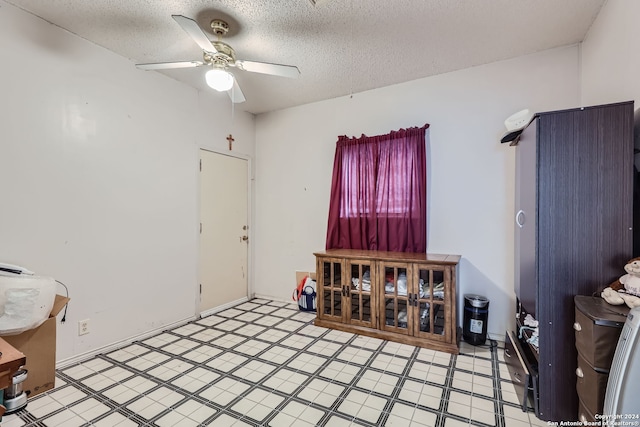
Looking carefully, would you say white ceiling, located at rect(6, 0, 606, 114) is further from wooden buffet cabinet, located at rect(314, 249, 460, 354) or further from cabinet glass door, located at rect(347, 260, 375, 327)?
cabinet glass door, located at rect(347, 260, 375, 327)

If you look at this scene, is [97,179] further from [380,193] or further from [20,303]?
[380,193]

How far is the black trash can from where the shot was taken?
258 centimetres

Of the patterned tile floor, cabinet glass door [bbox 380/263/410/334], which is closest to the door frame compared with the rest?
the patterned tile floor

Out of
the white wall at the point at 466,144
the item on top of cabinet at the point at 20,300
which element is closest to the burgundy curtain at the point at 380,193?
the white wall at the point at 466,144

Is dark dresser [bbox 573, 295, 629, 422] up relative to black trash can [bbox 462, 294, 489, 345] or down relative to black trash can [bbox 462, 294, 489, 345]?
up

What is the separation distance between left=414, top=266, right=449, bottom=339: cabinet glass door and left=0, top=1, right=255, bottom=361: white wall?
2.45 m

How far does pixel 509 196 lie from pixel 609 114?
1230mm

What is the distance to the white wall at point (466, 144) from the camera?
2.63 meters

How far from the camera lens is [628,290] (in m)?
1.33

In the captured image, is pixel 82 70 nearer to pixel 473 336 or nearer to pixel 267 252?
pixel 267 252

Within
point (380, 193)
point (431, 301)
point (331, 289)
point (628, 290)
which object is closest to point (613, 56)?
point (628, 290)

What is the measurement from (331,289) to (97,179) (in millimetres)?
2382

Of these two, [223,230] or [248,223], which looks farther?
[248,223]

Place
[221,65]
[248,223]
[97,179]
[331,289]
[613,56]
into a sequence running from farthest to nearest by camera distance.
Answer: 1. [248,223]
2. [331,289]
3. [97,179]
4. [221,65]
5. [613,56]
